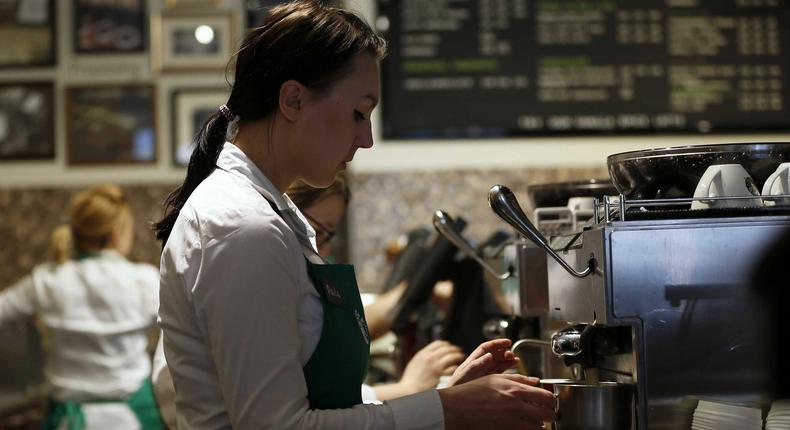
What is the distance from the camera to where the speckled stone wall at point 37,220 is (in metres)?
3.96

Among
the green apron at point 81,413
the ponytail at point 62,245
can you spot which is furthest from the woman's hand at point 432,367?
the ponytail at point 62,245

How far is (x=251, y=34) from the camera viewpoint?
1.35 meters

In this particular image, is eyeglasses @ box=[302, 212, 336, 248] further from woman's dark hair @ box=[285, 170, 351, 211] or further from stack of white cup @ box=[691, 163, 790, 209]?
stack of white cup @ box=[691, 163, 790, 209]

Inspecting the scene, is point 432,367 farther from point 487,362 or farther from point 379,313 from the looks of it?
point 379,313

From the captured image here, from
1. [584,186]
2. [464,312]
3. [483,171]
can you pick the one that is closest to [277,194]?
[584,186]

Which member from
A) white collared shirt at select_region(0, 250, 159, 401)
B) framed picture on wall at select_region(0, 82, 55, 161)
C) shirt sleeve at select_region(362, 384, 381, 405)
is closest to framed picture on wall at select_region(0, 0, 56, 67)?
framed picture on wall at select_region(0, 82, 55, 161)

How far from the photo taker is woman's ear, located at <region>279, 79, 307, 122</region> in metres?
1.27

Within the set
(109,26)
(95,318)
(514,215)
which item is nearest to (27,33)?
(109,26)

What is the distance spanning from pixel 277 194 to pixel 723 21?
9.86 ft

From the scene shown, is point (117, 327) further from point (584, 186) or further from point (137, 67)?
point (584, 186)

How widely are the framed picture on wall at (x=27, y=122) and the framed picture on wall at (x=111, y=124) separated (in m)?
0.08

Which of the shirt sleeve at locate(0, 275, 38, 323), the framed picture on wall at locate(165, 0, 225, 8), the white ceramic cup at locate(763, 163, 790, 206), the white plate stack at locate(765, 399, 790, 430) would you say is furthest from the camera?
the framed picture on wall at locate(165, 0, 225, 8)

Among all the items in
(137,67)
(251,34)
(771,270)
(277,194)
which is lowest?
(771,270)

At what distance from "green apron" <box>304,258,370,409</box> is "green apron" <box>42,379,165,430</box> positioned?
2194mm
